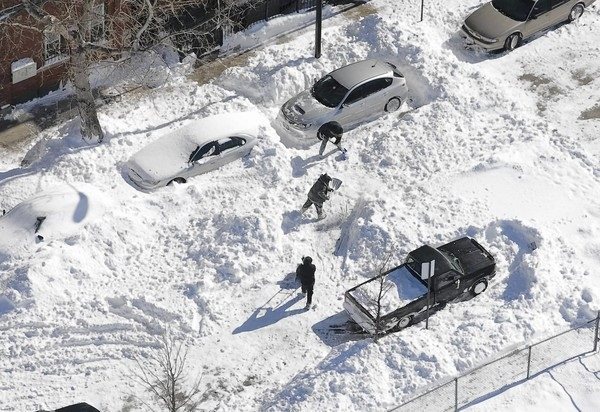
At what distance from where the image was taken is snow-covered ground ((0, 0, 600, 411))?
25.0 meters

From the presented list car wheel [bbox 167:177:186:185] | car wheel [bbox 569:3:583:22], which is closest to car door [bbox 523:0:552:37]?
car wheel [bbox 569:3:583:22]

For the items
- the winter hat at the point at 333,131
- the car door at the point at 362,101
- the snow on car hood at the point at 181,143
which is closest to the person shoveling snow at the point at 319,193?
the winter hat at the point at 333,131

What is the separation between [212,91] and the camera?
32562 millimetres

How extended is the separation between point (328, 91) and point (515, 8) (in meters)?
7.28

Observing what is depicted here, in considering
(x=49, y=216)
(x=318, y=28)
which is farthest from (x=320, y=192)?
(x=318, y=28)

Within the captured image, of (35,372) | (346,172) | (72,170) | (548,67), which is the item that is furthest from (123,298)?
(548,67)

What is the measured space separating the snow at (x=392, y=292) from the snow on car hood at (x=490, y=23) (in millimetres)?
10871

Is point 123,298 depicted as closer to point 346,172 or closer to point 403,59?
point 346,172

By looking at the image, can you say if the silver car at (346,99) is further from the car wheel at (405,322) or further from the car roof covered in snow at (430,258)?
the car wheel at (405,322)

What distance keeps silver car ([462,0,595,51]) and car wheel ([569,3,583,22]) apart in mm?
151

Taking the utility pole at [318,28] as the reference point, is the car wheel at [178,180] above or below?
below

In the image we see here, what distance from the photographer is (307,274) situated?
26031 millimetres

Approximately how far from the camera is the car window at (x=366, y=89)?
31750 mm

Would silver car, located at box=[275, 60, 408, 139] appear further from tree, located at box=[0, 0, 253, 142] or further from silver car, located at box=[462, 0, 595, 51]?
silver car, located at box=[462, 0, 595, 51]
